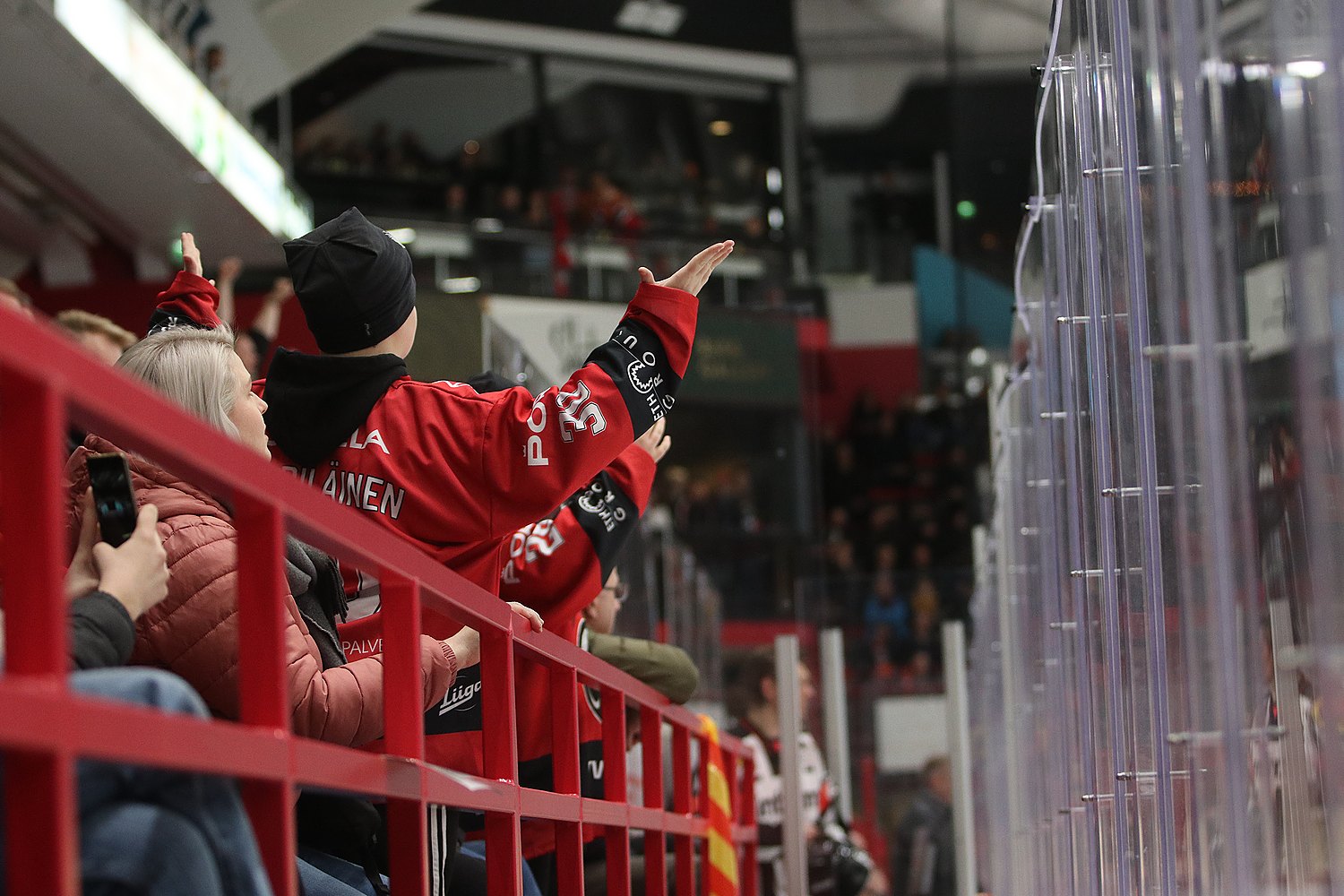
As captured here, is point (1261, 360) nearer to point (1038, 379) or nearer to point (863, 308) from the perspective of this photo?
point (1038, 379)

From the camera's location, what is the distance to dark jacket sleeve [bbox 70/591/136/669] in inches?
55.1

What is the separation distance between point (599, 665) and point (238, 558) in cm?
155

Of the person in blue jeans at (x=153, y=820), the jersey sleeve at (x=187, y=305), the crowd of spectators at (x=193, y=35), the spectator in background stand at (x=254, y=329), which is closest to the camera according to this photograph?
the person in blue jeans at (x=153, y=820)

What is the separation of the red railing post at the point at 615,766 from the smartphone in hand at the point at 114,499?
5.42 ft

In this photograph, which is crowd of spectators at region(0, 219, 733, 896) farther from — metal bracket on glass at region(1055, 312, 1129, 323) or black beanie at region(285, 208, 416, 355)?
metal bracket on glass at region(1055, 312, 1129, 323)

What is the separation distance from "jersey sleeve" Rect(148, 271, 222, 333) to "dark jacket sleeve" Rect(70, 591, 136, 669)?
151cm

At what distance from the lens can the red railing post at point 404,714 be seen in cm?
184

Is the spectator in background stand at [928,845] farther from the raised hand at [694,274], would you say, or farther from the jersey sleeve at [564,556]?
the raised hand at [694,274]

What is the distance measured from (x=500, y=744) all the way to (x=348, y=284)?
740 mm

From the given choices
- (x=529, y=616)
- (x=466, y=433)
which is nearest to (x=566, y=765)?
(x=529, y=616)

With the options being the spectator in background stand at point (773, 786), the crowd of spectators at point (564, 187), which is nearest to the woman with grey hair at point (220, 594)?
the spectator in background stand at point (773, 786)

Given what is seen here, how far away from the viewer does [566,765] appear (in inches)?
106

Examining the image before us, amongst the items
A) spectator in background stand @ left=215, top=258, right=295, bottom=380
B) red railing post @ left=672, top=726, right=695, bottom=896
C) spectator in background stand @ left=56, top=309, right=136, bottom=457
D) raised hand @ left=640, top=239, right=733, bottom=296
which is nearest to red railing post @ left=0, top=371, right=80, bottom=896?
raised hand @ left=640, top=239, right=733, bottom=296

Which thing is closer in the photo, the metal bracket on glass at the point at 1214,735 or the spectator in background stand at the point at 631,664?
the metal bracket on glass at the point at 1214,735
